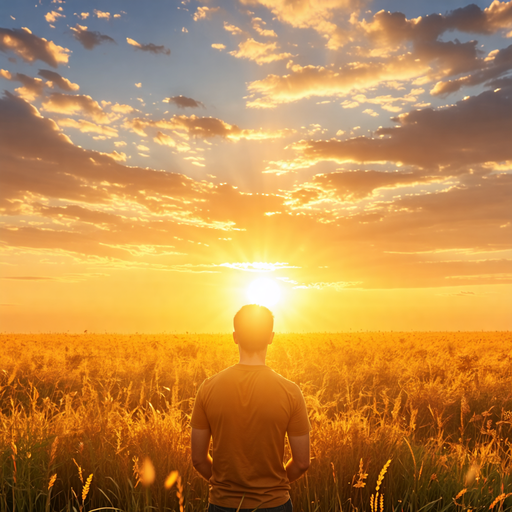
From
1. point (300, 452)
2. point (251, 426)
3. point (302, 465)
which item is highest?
point (251, 426)

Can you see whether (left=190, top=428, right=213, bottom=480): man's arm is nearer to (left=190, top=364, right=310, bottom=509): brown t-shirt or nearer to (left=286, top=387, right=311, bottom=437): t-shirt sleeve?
(left=190, top=364, right=310, bottom=509): brown t-shirt

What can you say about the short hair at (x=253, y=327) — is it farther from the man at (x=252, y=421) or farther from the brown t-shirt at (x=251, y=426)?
the brown t-shirt at (x=251, y=426)

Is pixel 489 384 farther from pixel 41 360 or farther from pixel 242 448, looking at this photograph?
pixel 41 360

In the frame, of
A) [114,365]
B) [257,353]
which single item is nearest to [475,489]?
[257,353]

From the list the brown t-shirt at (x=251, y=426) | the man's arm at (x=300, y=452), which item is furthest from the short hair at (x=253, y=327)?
the man's arm at (x=300, y=452)

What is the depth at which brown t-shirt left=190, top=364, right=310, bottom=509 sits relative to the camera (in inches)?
122

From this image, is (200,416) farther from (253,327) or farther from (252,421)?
(253,327)

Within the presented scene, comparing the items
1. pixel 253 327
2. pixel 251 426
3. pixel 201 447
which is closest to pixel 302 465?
pixel 251 426

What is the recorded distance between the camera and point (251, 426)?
3133 millimetres

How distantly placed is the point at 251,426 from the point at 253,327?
717 mm

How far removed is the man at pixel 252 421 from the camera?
10.2 ft

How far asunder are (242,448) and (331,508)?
8.32 ft

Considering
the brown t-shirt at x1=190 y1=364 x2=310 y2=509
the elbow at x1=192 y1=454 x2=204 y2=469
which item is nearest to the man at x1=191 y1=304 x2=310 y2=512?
the brown t-shirt at x1=190 y1=364 x2=310 y2=509

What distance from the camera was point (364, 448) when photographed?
225 inches
